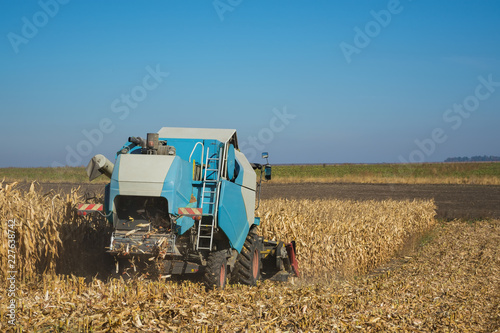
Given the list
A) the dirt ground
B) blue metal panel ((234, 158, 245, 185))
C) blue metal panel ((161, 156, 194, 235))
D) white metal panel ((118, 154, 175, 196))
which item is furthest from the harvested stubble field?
the dirt ground

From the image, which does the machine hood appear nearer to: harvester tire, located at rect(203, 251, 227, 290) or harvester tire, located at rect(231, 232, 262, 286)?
harvester tire, located at rect(203, 251, 227, 290)

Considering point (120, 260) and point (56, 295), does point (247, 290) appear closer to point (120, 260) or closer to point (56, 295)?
point (120, 260)

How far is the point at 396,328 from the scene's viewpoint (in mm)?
6250

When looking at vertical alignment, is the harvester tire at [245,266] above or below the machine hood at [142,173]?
below

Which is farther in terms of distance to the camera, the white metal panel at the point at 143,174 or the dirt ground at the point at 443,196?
the dirt ground at the point at 443,196

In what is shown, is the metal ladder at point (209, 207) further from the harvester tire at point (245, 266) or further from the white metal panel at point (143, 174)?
the harvester tire at point (245, 266)

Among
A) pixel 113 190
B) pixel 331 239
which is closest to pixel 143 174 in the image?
pixel 113 190

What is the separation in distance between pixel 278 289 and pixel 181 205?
2246mm

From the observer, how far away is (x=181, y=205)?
7266 millimetres

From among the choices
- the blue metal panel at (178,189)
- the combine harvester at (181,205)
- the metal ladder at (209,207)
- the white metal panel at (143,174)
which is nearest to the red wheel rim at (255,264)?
the combine harvester at (181,205)

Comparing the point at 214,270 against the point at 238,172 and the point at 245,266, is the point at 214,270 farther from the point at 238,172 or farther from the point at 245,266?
the point at 238,172

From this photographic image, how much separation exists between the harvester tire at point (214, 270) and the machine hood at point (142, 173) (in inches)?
56.6

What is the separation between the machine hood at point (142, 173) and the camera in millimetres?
7000

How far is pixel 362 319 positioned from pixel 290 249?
4457 millimetres
